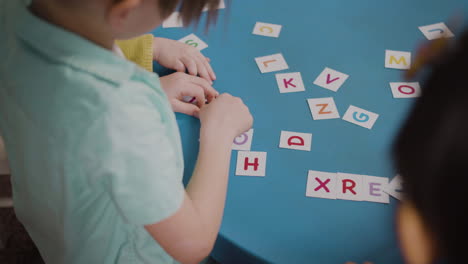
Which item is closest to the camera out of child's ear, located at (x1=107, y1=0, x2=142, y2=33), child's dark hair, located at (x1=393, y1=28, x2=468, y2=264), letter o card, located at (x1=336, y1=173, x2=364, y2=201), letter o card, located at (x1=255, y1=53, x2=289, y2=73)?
child's dark hair, located at (x1=393, y1=28, x2=468, y2=264)

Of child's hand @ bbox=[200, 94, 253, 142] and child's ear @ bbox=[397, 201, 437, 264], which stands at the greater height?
child's ear @ bbox=[397, 201, 437, 264]

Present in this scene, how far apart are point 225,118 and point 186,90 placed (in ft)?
0.48

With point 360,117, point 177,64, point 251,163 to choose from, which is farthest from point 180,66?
point 360,117

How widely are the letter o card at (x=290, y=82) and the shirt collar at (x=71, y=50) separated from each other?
48 centimetres

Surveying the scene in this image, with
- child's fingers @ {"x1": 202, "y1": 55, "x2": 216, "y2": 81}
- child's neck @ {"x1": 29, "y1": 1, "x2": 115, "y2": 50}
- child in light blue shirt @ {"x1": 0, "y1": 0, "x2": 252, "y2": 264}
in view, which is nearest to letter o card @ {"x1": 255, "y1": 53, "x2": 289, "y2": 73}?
child's fingers @ {"x1": 202, "y1": 55, "x2": 216, "y2": 81}

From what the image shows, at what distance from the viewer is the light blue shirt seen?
57 centimetres

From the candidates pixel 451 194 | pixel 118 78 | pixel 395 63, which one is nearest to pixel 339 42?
pixel 395 63

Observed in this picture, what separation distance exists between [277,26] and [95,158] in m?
0.71

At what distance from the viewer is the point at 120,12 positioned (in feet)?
1.82

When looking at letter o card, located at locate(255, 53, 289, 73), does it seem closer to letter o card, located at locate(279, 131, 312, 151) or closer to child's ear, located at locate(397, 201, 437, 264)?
letter o card, located at locate(279, 131, 312, 151)

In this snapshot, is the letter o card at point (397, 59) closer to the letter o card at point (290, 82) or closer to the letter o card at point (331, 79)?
the letter o card at point (331, 79)

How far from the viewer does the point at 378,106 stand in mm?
963

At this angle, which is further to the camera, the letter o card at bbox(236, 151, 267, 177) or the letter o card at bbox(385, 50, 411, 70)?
the letter o card at bbox(385, 50, 411, 70)

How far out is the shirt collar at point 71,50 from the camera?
22.7 inches
